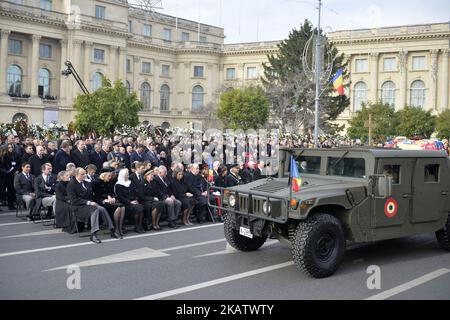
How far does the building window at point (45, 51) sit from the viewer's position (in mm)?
63175

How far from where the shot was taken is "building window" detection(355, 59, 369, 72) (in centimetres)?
7141

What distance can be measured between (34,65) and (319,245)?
58.9m

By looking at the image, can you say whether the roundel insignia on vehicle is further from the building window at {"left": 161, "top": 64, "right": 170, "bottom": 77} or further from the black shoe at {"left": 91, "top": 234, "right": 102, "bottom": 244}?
the building window at {"left": 161, "top": 64, "right": 170, "bottom": 77}

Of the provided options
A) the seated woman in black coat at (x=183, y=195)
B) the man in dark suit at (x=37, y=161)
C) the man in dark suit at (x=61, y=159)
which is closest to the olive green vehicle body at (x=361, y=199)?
the seated woman in black coat at (x=183, y=195)

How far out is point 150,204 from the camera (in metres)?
13.9

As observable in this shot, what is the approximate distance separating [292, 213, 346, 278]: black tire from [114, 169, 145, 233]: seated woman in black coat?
17.9 ft

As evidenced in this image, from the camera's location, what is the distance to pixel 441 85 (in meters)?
66.8

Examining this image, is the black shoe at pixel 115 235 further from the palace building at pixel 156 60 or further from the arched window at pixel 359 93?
the arched window at pixel 359 93

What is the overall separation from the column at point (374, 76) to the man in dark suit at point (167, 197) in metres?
59.3

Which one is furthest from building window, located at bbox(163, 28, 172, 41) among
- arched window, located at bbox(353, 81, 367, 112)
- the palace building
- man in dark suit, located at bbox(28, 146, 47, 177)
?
man in dark suit, located at bbox(28, 146, 47, 177)

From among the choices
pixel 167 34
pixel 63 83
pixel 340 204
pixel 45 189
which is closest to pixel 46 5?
pixel 63 83

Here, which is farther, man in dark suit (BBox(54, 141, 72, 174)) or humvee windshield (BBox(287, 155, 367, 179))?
man in dark suit (BBox(54, 141, 72, 174))

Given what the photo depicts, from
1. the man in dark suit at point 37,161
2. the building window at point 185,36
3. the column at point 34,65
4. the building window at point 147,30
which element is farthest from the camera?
the building window at point 185,36

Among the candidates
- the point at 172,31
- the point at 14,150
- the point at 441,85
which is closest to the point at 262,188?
the point at 14,150
